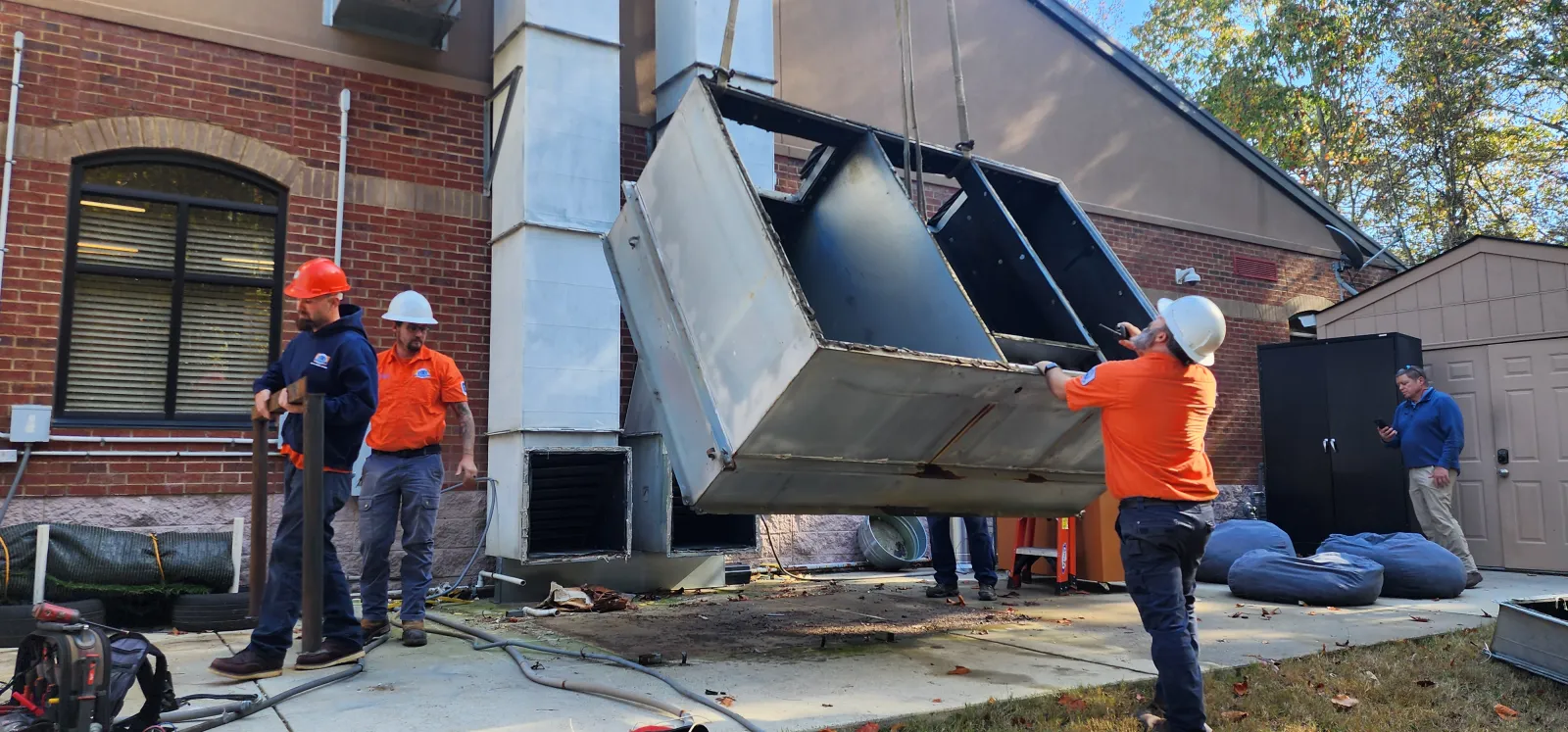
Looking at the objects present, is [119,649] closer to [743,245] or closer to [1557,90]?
[743,245]

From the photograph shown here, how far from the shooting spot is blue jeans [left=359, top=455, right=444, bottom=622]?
16.9ft

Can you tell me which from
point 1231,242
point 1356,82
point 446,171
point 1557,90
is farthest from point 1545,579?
point 1356,82

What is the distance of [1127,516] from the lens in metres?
3.74

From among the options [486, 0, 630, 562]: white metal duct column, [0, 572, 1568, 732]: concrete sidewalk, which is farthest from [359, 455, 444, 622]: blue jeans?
[486, 0, 630, 562]: white metal duct column

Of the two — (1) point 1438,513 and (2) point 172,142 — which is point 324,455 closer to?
(2) point 172,142

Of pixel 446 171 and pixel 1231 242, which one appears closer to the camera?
pixel 446 171

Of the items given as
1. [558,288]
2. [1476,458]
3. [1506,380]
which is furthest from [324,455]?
[1506,380]

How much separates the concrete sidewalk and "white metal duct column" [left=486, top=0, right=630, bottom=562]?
1.40m

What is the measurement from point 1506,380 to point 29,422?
12.3 m

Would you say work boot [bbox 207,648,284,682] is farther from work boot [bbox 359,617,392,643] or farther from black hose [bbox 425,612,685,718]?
black hose [bbox 425,612,685,718]

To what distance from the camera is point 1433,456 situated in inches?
328

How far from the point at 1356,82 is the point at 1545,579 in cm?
1374

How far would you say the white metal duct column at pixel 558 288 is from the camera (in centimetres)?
711

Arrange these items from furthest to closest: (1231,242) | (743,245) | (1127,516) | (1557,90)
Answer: (1557,90) → (1231,242) → (743,245) → (1127,516)
